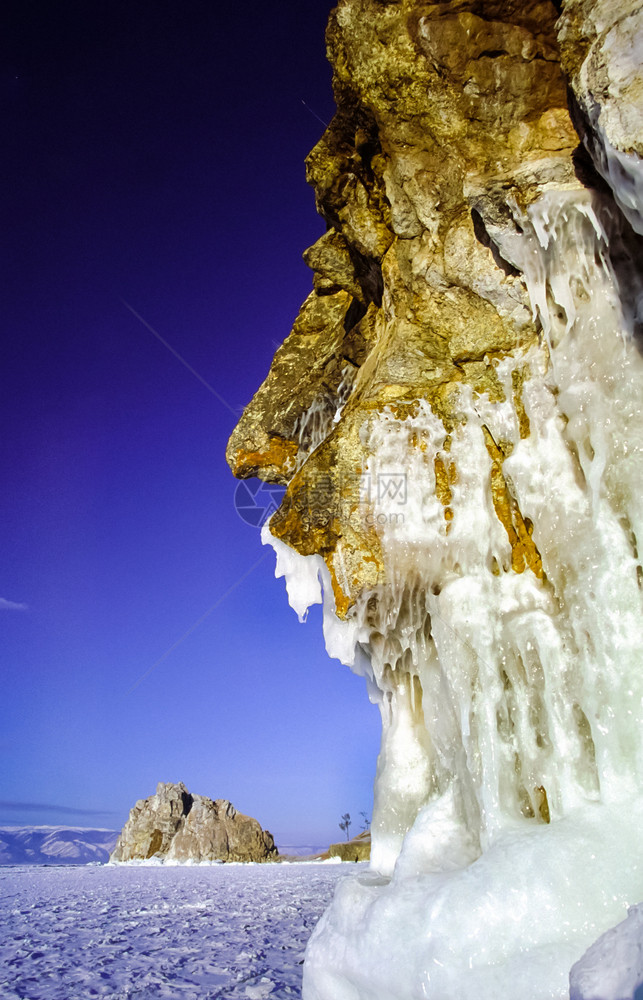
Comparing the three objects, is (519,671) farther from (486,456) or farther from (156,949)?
(156,949)

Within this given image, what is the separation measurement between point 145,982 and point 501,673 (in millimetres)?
3801

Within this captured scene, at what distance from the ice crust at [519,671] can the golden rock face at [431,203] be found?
19 cm

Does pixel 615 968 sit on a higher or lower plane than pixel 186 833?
higher

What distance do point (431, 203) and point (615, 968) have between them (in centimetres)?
600

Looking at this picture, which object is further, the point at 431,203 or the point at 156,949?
the point at 156,949

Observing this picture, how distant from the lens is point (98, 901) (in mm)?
11734

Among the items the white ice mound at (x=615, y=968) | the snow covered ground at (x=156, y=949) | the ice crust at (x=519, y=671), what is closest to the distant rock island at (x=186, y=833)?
the snow covered ground at (x=156, y=949)

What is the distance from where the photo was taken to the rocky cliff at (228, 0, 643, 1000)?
404 cm

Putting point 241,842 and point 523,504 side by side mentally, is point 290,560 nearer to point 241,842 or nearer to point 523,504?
point 523,504

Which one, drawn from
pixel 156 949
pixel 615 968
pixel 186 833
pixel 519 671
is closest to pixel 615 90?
pixel 519 671

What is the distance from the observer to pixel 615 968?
2252mm

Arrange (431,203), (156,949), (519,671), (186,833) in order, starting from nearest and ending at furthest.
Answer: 1. (519,671)
2. (431,203)
3. (156,949)
4. (186,833)

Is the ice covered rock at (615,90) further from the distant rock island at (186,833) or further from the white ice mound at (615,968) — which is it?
the distant rock island at (186,833)

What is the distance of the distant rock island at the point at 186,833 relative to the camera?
50.2 metres
